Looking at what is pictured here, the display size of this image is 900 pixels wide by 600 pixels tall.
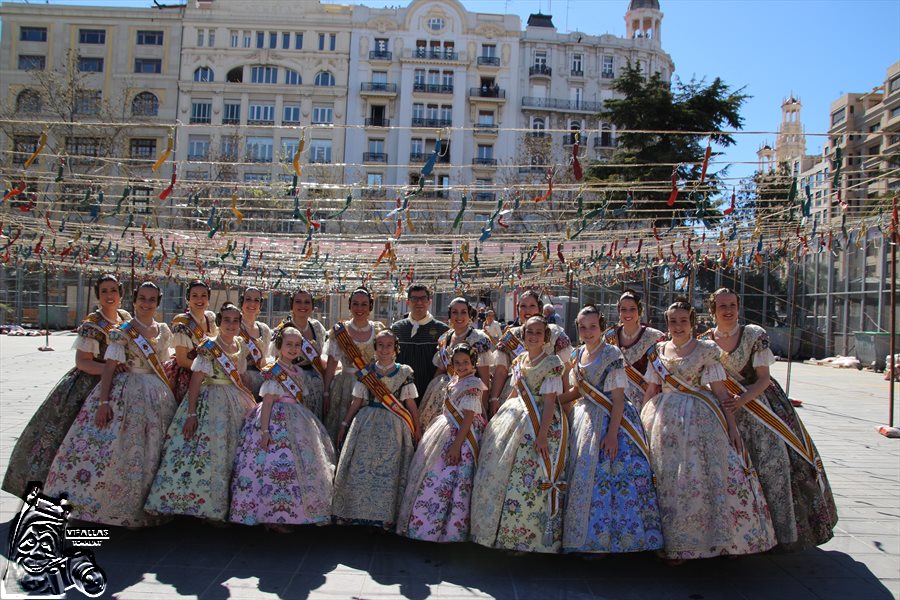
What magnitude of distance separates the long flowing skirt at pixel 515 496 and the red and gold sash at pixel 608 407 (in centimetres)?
19

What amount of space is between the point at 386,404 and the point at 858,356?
17.8m

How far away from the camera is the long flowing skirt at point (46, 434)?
13.3 ft

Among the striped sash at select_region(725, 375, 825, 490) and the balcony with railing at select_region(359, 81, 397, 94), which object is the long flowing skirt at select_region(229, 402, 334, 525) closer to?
the striped sash at select_region(725, 375, 825, 490)

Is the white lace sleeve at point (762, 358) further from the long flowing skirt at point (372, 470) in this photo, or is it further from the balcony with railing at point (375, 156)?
the balcony with railing at point (375, 156)

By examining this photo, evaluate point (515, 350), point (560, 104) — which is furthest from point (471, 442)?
point (560, 104)

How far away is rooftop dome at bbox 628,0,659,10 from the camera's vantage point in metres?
37.2

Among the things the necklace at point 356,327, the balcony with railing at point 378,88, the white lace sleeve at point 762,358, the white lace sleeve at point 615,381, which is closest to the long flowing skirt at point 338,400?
the necklace at point 356,327

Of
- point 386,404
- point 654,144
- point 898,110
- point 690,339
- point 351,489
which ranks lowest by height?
point 351,489

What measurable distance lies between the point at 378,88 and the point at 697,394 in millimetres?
31740

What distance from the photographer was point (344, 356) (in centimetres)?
454

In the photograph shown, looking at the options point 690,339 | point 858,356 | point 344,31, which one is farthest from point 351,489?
point 344,31

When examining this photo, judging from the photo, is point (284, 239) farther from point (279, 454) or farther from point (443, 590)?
point (443, 590)

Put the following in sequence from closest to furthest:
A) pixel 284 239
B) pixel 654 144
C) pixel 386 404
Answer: pixel 386 404 < pixel 284 239 < pixel 654 144

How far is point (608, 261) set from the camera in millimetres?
12453
